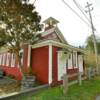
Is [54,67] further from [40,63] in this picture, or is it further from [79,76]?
[79,76]

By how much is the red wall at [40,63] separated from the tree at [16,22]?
6.21 feet

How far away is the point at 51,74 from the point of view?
1191 cm

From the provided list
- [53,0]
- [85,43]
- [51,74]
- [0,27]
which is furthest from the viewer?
[85,43]

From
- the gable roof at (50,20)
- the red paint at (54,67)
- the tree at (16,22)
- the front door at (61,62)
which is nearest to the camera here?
the tree at (16,22)

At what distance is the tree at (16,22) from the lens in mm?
10484

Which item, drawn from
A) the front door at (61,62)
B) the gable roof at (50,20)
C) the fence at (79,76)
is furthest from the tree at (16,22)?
the gable roof at (50,20)

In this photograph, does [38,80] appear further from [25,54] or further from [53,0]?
[53,0]

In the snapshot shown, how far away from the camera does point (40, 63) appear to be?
1289 centimetres

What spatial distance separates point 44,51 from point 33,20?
285 cm

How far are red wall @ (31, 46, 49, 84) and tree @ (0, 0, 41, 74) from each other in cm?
189

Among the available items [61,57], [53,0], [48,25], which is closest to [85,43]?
[48,25]

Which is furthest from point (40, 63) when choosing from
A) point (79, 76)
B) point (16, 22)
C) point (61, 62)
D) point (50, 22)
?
→ point (50, 22)

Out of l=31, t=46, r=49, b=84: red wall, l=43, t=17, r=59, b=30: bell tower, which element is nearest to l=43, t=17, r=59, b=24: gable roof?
l=43, t=17, r=59, b=30: bell tower

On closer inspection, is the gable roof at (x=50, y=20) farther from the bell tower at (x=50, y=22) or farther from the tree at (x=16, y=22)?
the tree at (x=16, y=22)
